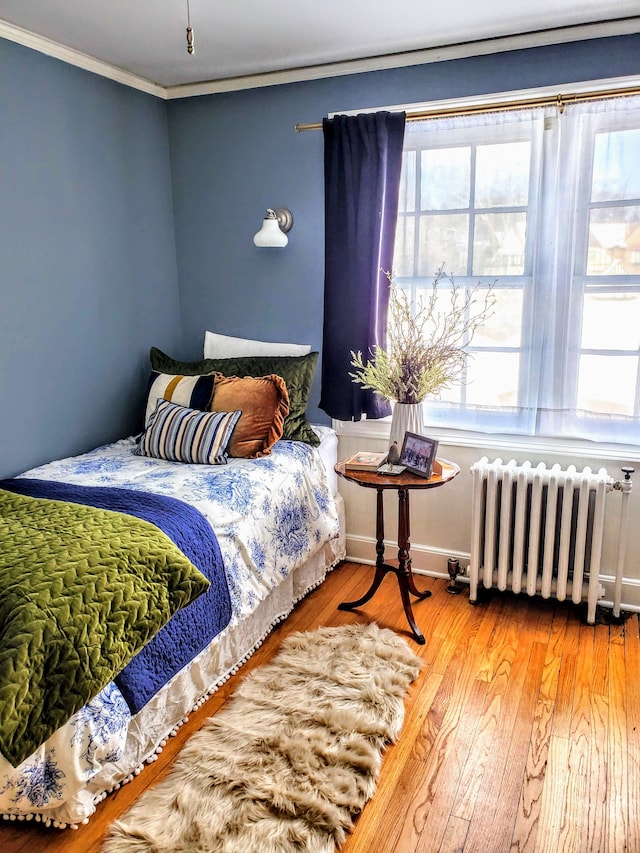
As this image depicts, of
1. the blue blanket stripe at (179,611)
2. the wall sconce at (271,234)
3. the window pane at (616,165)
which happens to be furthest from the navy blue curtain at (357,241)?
the blue blanket stripe at (179,611)

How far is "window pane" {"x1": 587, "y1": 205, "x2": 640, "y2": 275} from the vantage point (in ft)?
8.18

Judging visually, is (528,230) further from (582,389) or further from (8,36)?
(8,36)

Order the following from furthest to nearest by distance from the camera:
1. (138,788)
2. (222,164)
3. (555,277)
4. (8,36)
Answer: (222,164) → (555,277) → (8,36) → (138,788)

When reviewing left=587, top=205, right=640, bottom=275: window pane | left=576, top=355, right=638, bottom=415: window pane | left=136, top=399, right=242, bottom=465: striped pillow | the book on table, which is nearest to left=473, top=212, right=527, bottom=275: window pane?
left=587, top=205, right=640, bottom=275: window pane

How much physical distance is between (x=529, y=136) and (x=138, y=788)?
273cm

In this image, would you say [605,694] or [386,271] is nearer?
[605,694]

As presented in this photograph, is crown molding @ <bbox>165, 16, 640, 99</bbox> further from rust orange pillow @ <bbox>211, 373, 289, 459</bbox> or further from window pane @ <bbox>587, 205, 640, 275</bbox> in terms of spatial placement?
rust orange pillow @ <bbox>211, 373, 289, 459</bbox>

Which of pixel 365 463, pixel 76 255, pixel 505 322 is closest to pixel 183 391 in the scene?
pixel 76 255

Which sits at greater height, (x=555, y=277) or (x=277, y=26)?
(x=277, y=26)

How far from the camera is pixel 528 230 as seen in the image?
265cm

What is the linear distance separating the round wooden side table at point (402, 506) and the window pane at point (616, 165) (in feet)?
4.09

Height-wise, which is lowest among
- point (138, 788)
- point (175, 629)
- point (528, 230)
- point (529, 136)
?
point (138, 788)

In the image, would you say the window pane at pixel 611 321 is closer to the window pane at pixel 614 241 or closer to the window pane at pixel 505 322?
the window pane at pixel 614 241

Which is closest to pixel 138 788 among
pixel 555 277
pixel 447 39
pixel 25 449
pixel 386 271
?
pixel 25 449
